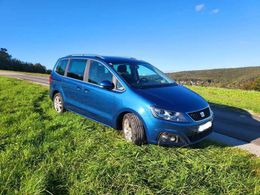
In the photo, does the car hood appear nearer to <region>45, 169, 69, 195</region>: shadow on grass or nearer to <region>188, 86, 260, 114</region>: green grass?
<region>45, 169, 69, 195</region>: shadow on grass

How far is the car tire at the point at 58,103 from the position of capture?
807cm

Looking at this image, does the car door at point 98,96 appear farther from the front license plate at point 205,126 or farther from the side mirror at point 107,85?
the front license plate at point 205,126

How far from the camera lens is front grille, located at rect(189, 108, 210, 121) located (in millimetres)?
5433

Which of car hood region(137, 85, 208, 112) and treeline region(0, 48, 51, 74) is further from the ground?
treeline region(0, 48, 51, 74)

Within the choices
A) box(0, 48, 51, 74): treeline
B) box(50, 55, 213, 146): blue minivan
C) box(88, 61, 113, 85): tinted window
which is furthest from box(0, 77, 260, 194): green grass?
box(0, 48, 51, 74): treeline

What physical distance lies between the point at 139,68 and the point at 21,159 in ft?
11.7

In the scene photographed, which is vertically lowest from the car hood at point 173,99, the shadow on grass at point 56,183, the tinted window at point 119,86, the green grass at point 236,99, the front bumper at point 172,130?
the shadow on grass at point 56,183

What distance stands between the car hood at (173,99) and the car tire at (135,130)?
1.56ft

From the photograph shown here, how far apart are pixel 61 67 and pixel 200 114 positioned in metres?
4.57

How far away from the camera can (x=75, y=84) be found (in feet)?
23.9

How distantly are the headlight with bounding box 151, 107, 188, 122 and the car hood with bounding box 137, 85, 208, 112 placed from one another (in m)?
0.08

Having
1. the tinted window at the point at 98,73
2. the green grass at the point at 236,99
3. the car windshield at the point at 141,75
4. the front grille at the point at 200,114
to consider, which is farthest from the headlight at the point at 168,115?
the green grass at the point at 236,99

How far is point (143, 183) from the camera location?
3982 millimetres

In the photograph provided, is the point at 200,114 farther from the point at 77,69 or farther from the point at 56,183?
the point at 77,69
